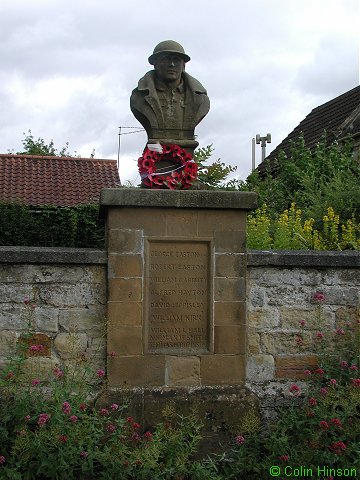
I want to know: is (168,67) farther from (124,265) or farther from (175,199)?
(124,265)

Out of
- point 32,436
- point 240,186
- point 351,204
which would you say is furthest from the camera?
point 240,186

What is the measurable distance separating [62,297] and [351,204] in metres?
4.50

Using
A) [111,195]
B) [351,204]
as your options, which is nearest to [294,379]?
[111,195]

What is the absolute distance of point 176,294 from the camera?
15.5 feet

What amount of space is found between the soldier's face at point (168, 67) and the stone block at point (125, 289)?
1.69 meters

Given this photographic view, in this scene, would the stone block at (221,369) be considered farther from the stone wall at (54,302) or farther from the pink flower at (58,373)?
the pink flower at (58,373)

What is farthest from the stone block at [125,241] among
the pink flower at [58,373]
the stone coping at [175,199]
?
the pink flower at [58,373]

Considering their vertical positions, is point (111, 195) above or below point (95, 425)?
above

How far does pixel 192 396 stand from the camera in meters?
4.68

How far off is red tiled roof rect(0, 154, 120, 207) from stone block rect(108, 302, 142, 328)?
12.8 meters

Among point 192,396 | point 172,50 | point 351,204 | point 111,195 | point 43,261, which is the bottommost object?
point 192,396

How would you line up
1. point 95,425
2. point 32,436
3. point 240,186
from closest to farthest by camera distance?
1. point 32,436
2. point 95,425
3. point 240,186

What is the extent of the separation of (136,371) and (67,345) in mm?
564

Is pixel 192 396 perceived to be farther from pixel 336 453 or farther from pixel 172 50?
pixel 172 50
